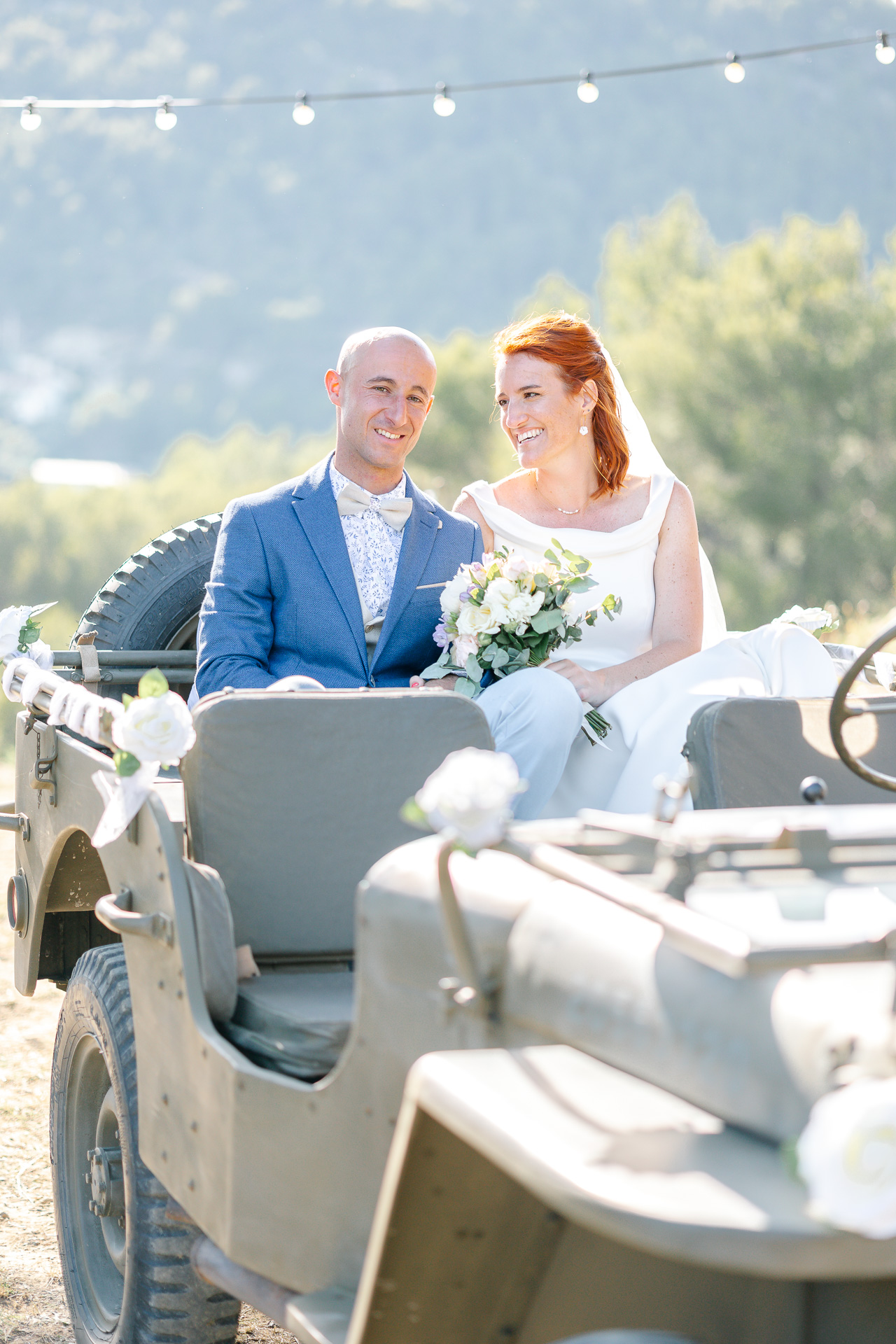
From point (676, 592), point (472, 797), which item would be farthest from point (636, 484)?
point (472, 797)

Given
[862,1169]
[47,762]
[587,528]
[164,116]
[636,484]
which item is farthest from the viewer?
[164,116]

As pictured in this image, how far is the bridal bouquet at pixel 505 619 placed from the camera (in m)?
3.21

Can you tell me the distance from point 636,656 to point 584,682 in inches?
18.3

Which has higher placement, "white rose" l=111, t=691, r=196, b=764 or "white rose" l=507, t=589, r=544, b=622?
"white rose" l=507, t=589, r=544, b=622

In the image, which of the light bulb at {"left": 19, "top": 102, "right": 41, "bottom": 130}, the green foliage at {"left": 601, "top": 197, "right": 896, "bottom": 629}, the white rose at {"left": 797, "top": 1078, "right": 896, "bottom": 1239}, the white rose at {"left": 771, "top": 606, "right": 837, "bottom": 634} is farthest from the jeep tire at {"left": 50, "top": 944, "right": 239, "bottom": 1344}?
the green foliage at {"left": 601, "top": 197, "right": 896, "bottom": 629}

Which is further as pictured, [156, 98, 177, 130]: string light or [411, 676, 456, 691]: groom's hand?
[156, 98, 177, 130]: string light

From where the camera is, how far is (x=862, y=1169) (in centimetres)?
118

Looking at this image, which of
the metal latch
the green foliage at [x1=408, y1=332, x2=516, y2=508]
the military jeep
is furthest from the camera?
the green foliage at [x1=408, y1=332, x2=516, y2=508]

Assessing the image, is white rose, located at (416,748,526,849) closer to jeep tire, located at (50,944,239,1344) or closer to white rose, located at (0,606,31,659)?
jeep tire, located at (50,944,239,1344)

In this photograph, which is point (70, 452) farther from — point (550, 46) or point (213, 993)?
point (213, 993)

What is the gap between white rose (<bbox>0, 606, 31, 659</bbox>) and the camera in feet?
10.5

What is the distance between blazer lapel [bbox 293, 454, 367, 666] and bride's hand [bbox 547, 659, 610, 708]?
19.9 inches

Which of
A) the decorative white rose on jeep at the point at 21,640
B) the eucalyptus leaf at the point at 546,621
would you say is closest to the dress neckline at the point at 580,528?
the eucalyptus leaf at the point at 546,621

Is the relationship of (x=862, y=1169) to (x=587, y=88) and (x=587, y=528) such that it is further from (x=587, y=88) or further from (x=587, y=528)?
(x=587, y=88)
